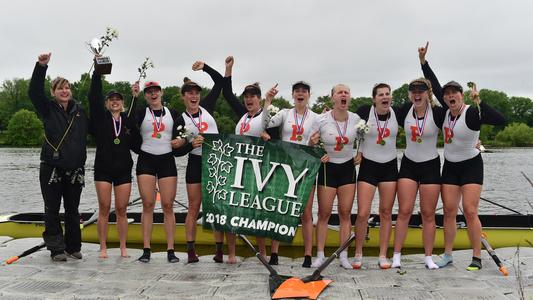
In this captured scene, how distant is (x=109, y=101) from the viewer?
22.6ft

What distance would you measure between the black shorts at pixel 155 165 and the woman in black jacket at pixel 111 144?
0.25 metres

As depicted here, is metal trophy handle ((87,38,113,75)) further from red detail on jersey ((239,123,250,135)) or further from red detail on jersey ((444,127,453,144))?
red detail on jersey ((444,127,453,144))

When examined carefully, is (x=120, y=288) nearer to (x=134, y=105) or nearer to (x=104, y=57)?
(x=134, y=105)

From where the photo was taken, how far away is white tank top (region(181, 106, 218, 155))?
670 cm

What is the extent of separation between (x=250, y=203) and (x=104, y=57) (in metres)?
2.79

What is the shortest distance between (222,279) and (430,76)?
13.0 feet

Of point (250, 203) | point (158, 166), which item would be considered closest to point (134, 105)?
point (158, 166)

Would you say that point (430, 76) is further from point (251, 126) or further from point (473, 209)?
point (251, 126)

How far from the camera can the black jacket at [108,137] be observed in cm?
668

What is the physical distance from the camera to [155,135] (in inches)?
263

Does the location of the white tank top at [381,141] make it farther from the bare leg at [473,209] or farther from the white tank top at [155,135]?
the white tank top at [155,135]

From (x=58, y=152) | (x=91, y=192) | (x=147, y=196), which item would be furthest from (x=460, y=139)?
(x=91, y=192)

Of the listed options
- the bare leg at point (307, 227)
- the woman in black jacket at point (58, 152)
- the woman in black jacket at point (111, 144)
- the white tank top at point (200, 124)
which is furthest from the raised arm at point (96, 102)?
the bare leg at point (307, 227)

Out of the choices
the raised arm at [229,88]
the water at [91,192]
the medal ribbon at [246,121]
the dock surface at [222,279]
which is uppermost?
the raised arm at [229,88]
